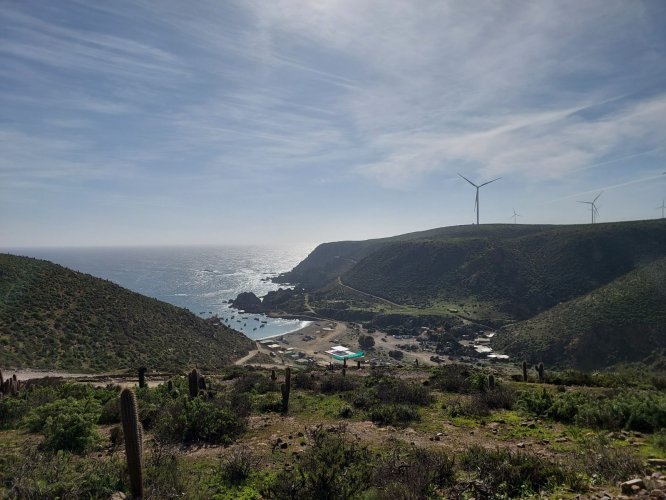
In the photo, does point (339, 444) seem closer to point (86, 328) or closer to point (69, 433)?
point (69, 433)

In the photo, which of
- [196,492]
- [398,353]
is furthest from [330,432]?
[398,353]

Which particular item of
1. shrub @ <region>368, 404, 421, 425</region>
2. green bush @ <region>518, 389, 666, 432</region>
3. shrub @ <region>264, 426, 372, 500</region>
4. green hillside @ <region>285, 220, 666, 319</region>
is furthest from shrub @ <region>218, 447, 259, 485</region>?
green hillside @ <region>285, 220, 666, 319</region>

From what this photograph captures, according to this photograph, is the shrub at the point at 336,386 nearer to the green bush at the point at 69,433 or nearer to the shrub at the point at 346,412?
the shrub at the point at 346,412

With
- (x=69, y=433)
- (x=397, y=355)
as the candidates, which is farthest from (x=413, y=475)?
(x=397, y=355)

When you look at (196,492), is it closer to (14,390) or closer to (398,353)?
(14,390)

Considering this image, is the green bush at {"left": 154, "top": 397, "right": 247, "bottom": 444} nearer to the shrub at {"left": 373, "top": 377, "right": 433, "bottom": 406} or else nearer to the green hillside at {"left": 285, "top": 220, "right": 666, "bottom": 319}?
the shrub at {"left": 373, "top": 377, "right": 433, "bottom": 406}
